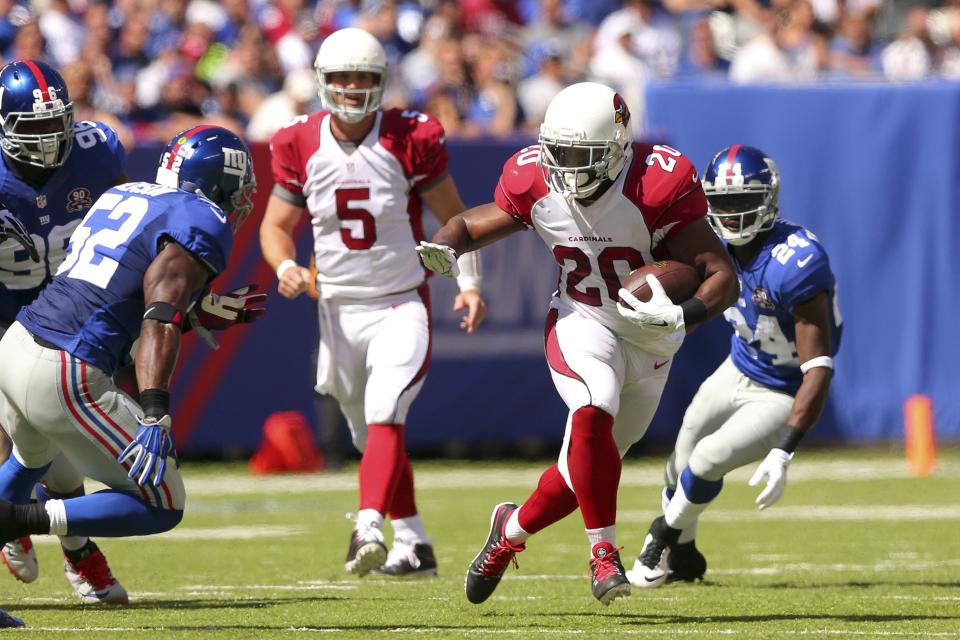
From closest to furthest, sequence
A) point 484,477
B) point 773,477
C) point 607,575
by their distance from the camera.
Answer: point 607,575 < point 773,477 < point 484,477

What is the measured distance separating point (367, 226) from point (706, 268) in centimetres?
181

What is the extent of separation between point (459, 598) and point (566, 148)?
161cm

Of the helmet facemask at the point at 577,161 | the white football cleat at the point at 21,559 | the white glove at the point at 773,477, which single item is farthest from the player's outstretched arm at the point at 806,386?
the white football cleat at the point at 21,559

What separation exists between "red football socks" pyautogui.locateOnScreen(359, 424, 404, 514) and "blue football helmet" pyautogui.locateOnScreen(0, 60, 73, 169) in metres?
1.60

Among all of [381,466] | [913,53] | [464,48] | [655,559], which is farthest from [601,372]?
[913,53]

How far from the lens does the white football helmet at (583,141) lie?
5188 millimetres

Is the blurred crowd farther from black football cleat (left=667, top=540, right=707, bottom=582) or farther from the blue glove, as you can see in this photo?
the blue glove

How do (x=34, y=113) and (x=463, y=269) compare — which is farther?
(x=463, y=269)

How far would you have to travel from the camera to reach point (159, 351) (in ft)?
15.3

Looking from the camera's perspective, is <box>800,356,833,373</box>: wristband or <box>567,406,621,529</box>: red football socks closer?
<box>567,406,621,529</box>: red football socks

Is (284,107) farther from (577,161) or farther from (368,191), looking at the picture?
(577,161)

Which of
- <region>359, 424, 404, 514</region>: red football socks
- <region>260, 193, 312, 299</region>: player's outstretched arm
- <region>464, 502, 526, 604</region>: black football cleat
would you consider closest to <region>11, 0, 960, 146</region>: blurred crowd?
<region>260, 193, 312, 299</region>: player's outstretched arm

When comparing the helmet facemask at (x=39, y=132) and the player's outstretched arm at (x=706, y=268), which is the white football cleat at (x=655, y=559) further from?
the helmet facemask at (x=39, y=132)

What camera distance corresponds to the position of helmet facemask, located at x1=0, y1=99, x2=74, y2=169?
5.54 metres
